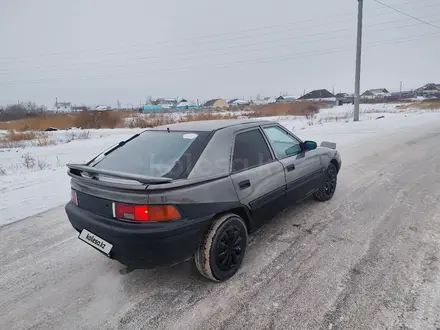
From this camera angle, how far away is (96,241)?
2.59m

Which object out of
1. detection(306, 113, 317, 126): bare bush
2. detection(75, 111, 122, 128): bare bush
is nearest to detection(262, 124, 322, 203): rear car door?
detection(306, 113, 317, 126): bare bush

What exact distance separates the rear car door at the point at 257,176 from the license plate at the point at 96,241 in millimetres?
1261

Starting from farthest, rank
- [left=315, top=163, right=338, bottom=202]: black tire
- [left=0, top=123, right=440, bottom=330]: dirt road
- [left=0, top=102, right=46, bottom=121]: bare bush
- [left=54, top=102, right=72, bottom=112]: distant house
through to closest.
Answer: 1. [left=54, top=102, right=72, bottom=112]: distant house
2. [left=0, top=102, right=46, bottom=121]: bare bush
3. [left=315, top=163, right=338, bottom=202]: black tire
4. [left=0, top=123, right=440, bottom=330]: dirt road

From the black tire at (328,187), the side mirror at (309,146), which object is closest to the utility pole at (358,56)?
the black tire at (328,187)

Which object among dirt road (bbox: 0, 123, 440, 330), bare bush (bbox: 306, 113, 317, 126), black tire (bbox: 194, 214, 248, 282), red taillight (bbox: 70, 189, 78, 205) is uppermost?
bare bush (bbox: 306, 113, 317, 126)

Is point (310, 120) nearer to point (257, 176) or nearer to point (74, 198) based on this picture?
point (257, 176)

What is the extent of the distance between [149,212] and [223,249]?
837mm

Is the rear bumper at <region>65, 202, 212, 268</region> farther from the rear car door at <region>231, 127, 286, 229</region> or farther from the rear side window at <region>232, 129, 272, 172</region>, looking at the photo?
the rear side window at <region>232, 129, 272, 172</region>

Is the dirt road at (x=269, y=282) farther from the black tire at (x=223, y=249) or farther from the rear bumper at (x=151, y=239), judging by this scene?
the rear bumper at (x=151, y=239)

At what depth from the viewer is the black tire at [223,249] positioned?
2594mm

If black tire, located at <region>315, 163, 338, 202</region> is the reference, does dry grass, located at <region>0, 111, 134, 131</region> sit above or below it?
above

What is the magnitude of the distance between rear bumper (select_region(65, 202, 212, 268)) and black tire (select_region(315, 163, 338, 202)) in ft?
8.31

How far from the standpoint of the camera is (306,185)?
12.8 ft

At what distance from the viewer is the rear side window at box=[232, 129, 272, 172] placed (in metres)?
2.97
